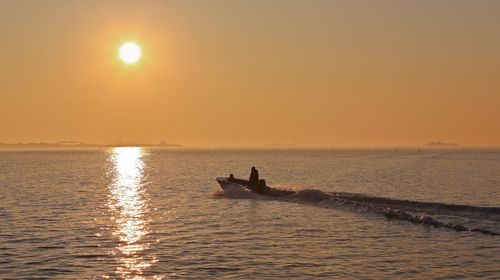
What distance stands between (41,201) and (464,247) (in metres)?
39.2

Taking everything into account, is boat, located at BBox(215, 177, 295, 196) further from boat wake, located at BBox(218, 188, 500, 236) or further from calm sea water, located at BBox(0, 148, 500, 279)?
calm sea water, located at BBox(0, 148, 500, 279)

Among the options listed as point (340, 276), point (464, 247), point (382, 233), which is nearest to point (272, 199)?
point (382, 233)

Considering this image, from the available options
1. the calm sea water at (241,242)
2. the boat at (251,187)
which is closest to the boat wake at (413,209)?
the calm sea water at (241,242)

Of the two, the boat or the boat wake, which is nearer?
the boat wake

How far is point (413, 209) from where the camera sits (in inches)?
1599

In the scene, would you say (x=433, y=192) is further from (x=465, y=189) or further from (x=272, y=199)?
(x=272, y=199)

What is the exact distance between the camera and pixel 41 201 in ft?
168

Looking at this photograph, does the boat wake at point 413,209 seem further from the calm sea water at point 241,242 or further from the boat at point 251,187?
the boat at point 251,187

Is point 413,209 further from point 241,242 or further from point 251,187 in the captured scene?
point 251,187

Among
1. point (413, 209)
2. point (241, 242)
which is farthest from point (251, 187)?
point (241, 242)

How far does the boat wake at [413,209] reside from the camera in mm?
33531

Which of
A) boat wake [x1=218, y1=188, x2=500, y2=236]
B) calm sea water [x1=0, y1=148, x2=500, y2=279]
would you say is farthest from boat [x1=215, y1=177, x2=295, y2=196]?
calm sea water [x1=0, y1=148, x2=500, y2=279]

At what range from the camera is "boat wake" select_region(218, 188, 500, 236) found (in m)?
33.5

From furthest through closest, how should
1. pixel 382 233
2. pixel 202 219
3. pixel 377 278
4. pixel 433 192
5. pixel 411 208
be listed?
1. pixel 433 192
2. pixel 411 208
3. pixel 202 219
4. pixel 382 233
5. pixel 377 278
